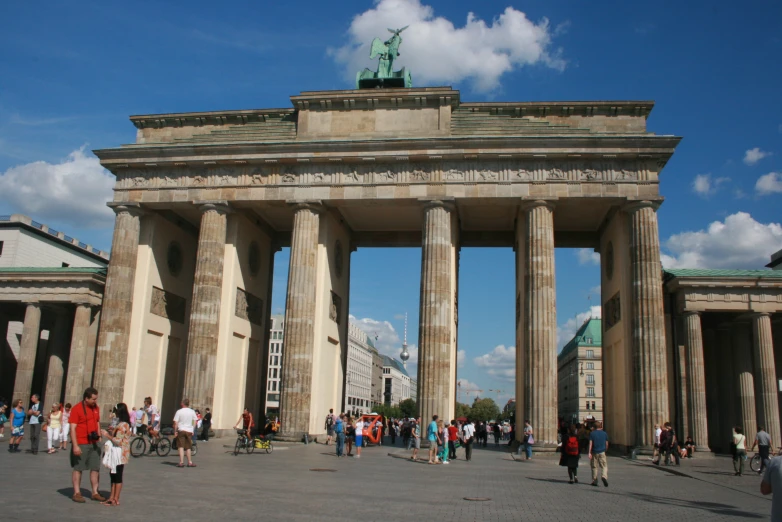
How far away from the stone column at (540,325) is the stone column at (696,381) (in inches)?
290

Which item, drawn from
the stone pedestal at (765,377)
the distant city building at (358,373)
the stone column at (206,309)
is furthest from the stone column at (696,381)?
the distant city building at (358,373)

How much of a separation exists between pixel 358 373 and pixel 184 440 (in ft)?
428

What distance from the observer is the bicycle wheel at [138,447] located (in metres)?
21.3

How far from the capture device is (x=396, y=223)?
126ft

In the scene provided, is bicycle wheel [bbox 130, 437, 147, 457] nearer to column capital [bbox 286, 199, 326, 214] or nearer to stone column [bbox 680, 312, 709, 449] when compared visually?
column capital [bbox 286, 199, 326, 214]

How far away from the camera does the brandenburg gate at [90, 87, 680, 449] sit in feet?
99.3

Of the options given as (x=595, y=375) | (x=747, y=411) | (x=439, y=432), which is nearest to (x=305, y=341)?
(x=439, y=432)

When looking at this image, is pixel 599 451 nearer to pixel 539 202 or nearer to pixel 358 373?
pixel 539 202

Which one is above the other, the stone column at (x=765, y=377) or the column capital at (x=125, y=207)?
the column capital at (x=125, y=207)

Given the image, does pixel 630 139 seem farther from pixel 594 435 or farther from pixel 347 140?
pixel 594 435

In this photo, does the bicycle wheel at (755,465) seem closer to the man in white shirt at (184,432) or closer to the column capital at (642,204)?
the column capital at (642,204)

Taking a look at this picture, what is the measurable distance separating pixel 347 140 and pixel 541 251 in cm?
1063

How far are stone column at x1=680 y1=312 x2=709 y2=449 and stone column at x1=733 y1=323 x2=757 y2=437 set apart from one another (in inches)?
115

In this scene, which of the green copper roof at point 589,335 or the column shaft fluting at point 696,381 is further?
the green copper roof at point 589,335
